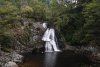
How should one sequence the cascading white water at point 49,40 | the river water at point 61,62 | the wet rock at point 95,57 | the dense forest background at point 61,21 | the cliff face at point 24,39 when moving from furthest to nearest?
the cascading white water at point 49,40, the cliff face at point 24,39, the dense forest background at point 61,21, the wet rock at point 95,57, the river water at point 61,62

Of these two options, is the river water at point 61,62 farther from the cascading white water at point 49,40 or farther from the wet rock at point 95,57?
the cascading white water at point 49,40

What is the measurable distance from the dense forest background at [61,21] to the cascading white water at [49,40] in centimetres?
198

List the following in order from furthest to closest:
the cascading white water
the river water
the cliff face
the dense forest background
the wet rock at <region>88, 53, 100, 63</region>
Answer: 1. the cascading white water
2. the cliff face
3. the dense forest background
4. the wet rock at <region>88, 53, 100, 63</region>
5. the river water

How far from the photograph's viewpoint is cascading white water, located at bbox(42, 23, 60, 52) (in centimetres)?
4356

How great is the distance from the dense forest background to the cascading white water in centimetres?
198

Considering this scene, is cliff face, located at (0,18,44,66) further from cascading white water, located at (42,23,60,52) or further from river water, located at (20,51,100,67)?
river water, located at (20,51,100,67)

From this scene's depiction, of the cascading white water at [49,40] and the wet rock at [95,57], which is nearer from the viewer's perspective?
the wet rock at [95,57]

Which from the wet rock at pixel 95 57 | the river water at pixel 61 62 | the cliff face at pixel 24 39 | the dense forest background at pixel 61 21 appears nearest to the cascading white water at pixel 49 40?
the cliff face at pixel 24 39

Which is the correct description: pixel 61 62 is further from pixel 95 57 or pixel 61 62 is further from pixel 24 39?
pixel 24 39

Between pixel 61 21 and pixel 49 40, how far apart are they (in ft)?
15.5

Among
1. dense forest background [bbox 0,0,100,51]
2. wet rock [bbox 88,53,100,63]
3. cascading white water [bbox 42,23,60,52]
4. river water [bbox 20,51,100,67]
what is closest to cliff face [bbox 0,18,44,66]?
dense forest background [bbox 0,0,100,51]

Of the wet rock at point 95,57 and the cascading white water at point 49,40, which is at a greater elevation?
the cascading white water at point 49,40

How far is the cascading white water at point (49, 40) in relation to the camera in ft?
143

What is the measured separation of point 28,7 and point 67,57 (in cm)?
1771
